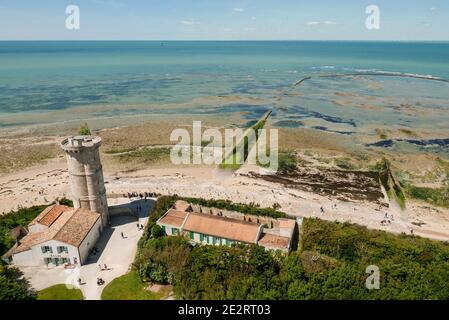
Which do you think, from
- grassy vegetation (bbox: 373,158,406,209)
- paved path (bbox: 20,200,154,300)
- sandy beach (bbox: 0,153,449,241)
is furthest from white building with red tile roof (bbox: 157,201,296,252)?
grassy vegetation (bbox: 373,158,406,209)

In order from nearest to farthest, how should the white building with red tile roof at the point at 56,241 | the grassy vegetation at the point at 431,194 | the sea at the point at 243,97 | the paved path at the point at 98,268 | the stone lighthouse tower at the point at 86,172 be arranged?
the paved path at the point at 98,268
the white building with red tile roof at the point at 56,241
the stone lighthouse tower at the point at 86,172
the grassy vegetation at the point at 431,194
the sea at the point at 243,97

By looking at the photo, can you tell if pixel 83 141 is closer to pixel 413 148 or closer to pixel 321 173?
pixel 321 173

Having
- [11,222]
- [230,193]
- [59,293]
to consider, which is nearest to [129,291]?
[59,293]

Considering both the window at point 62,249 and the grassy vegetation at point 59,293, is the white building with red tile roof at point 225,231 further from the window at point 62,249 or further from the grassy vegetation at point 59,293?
the grassy vegetation at point 59,293

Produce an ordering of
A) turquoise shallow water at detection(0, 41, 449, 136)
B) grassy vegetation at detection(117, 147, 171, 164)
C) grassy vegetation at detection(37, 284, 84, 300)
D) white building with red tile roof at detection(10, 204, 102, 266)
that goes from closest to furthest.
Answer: grassy vegetation at detection(37, 284, 84, 300) → white building with red tile roof at detection(10, 204, 102, 266) → grassy vegetation at detection(117, 147, 171, 164) → turquoise shallow water at detection(0, 41, 449, 136)

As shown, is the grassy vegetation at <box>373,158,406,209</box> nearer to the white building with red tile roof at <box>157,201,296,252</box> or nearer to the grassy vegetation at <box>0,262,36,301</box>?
the white building with red tile roof at <box>157,201,296,252</box>

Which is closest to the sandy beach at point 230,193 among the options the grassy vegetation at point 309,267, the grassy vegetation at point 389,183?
the grassy vegetation at point 389,183

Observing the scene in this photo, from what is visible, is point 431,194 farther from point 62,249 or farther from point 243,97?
point 243,97
